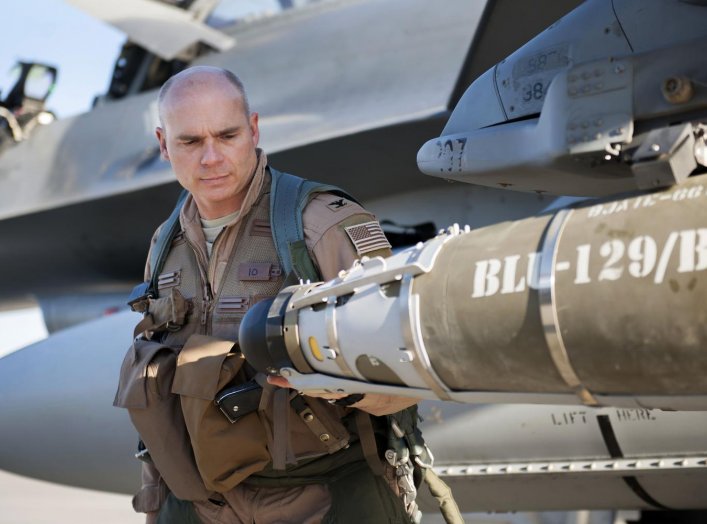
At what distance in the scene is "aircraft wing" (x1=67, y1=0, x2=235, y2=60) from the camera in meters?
6.09

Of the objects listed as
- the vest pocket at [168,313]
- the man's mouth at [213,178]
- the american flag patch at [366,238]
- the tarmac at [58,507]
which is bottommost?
the tarmac at [58,507]

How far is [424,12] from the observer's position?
5250 millimetres

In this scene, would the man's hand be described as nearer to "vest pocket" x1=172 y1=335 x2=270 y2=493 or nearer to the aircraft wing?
"vest pocket" x1=172 y1=335 x2=270 y2=493

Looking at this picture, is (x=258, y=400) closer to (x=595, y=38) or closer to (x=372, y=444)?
(x=372, y=444)

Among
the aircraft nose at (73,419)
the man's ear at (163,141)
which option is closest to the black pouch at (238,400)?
the man's ear at (163,141)

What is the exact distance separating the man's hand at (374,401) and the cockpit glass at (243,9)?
4065 mm

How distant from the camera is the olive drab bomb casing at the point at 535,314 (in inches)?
62.6

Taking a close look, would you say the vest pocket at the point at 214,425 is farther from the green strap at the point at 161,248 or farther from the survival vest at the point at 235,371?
the green strap at the point at 161,248

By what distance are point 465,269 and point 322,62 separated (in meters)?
3.87

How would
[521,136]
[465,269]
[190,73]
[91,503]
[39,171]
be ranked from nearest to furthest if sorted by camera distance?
[465,269]
[190,73]
[521,136]
[39,171]
[91,503]

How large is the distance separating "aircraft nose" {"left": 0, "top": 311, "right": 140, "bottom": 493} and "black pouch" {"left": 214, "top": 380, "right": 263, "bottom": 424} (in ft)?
7.53

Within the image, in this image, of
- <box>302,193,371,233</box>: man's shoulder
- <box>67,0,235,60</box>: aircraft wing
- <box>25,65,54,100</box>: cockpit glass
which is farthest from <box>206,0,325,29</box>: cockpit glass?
<box>302,193,371,233</box>: man's shoulder

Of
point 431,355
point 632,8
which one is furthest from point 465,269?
point 632,8

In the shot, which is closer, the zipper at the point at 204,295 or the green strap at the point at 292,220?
the green strap at the point at 292,220
